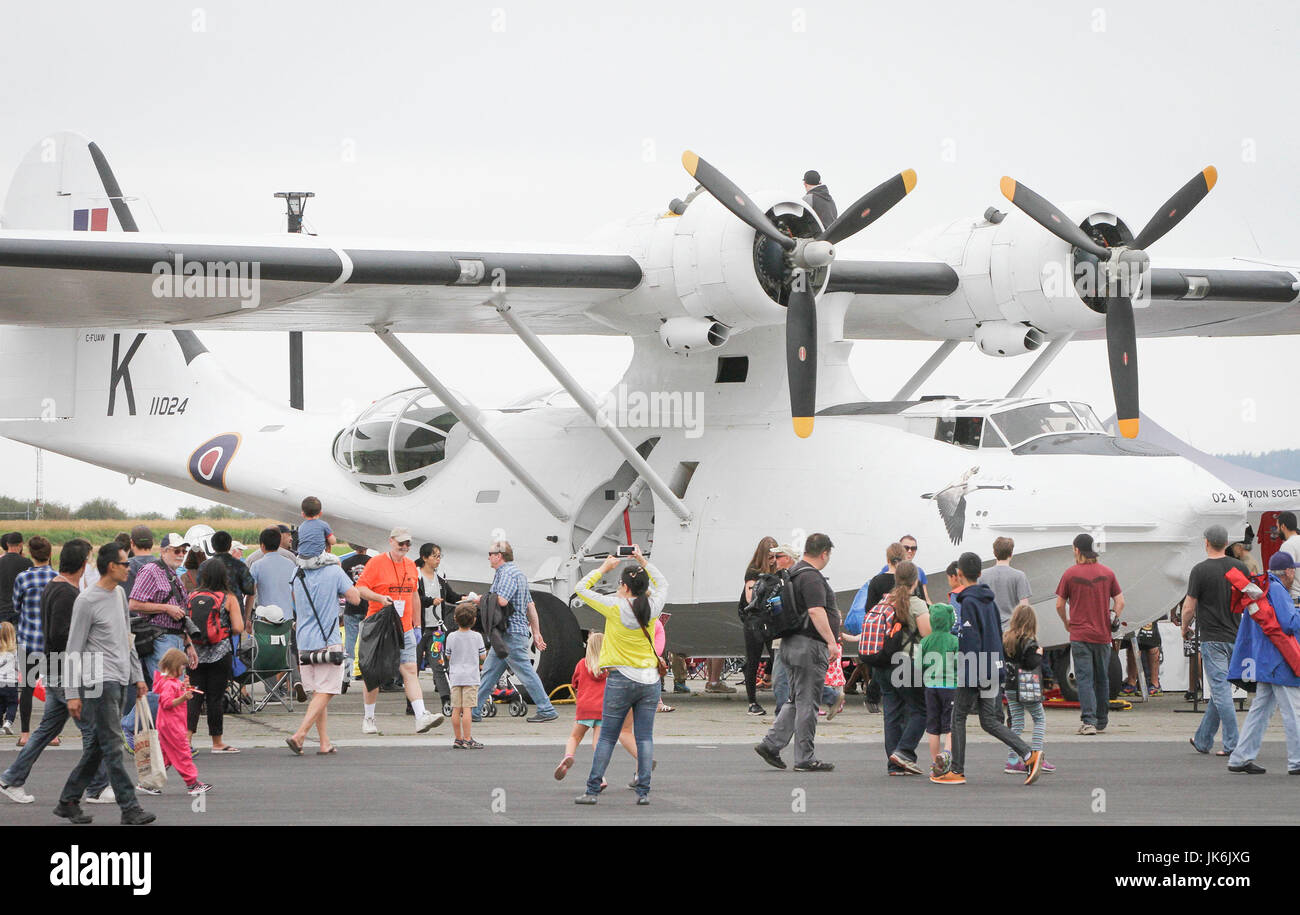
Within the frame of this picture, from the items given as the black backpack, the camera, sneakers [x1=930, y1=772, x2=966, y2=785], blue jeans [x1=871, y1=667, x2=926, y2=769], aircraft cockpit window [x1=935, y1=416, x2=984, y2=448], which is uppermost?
aircraft cockpit window [x1=935, y1=416, x2=984, y2=448]

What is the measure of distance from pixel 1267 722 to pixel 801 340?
627 cm

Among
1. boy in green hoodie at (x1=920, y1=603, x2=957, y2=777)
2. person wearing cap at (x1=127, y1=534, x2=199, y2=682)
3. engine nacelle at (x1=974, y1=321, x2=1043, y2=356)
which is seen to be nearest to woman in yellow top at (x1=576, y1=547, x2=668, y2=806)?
boy in green hoodie at (x1=920, y1=603, x2=957, y2=777)

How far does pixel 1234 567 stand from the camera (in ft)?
39.5

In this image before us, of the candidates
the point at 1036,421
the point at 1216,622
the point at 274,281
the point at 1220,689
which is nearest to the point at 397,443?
the point at 274,281

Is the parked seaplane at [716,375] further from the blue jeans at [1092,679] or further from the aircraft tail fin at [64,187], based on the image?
the blue jeans at [1092,679]

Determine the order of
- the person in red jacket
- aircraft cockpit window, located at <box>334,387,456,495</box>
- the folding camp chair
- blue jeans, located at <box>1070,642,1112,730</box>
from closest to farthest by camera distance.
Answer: the person in red jacket, blue jeans, located at <box>1070,642,1112,730</box>, the folding camp chair, aircraft cockpit window, located at <box>334,387,456,495</box>

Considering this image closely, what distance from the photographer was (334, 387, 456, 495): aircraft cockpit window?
773 inches

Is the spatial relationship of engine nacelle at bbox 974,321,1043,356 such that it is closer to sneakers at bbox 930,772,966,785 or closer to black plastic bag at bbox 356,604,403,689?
sneakers at bbox 930,772,966,785

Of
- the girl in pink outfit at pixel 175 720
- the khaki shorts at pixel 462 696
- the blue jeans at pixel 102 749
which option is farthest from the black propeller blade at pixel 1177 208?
the blue jeans at pixel 102 749

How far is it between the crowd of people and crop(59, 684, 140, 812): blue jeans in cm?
1

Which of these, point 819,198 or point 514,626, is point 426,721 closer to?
point 514,626

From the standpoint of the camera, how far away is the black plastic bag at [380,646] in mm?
13641
